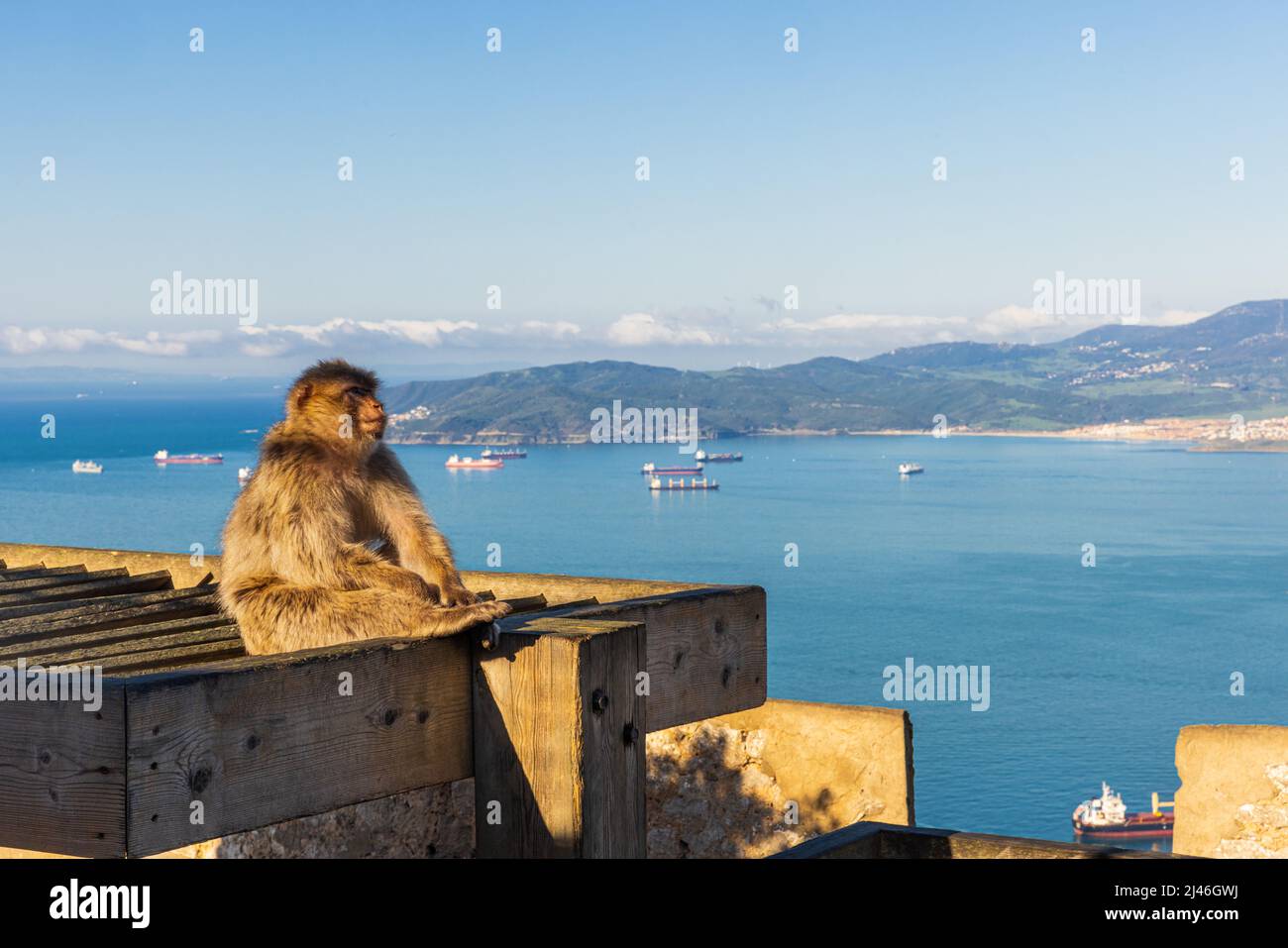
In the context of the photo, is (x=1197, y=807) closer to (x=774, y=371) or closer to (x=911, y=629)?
(x=911, y=629)

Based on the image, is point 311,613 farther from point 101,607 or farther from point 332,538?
point 101,607

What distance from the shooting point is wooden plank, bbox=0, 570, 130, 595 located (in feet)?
13.6

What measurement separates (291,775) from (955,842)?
107cm

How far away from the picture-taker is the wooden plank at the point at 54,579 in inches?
163

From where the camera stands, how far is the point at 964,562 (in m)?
68.7

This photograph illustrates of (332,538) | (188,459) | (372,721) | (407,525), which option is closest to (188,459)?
(188,459)

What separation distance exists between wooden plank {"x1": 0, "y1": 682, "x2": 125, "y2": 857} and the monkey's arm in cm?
123

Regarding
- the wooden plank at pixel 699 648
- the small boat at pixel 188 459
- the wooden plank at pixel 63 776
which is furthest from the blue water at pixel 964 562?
the wooden plank at pixel 63 776

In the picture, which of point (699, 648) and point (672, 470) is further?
point (672, 470)

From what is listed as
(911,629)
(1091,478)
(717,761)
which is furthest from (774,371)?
(717,761)

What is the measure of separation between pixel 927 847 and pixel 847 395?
164899 mm

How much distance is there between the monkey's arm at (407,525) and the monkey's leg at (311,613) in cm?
27

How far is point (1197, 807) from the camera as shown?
4887 mm

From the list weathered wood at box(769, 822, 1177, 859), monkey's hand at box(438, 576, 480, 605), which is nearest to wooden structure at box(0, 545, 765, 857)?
monkey's hand at box(438, 576, 480, 605)
